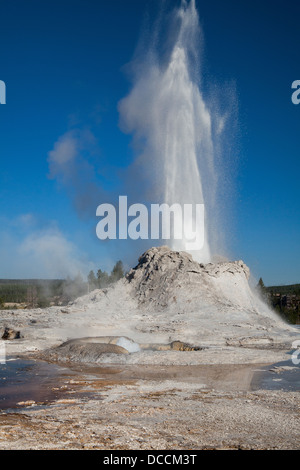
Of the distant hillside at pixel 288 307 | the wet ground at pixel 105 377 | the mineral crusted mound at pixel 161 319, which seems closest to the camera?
A: the wet ground at pixel 105 377

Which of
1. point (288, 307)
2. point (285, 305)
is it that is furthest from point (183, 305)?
point (285, 305)

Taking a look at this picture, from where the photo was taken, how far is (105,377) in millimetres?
13461

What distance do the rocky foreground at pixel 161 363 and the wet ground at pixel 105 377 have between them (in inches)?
2.8

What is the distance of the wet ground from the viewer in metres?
11.0

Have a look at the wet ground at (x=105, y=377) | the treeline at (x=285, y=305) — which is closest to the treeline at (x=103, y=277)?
the treeline at (x=285, y=305)

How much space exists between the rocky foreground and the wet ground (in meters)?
0.07

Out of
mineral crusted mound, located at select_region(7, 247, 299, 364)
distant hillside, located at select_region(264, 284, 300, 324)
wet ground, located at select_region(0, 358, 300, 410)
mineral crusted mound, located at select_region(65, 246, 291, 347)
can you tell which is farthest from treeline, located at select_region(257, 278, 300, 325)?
wet ground, located at select_region(0, 358, 300, 410)

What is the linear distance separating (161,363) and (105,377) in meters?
3.32

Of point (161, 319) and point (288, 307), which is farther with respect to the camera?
point (288, 307)

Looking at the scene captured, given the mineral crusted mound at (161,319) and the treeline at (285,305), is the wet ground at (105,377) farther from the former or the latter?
the treeline at (285,305)

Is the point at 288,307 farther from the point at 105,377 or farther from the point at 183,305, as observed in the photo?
the point at 105,377

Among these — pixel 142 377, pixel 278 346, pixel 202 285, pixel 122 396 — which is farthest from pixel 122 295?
pixel 122 396

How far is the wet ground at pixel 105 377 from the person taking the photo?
1103 centimetres

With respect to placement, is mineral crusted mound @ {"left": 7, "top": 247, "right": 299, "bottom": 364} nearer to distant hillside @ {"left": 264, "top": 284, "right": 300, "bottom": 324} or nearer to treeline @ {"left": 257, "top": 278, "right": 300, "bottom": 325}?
treeline @ {"left": 257, "top": 278, "right": 300, "bottom": 325}
